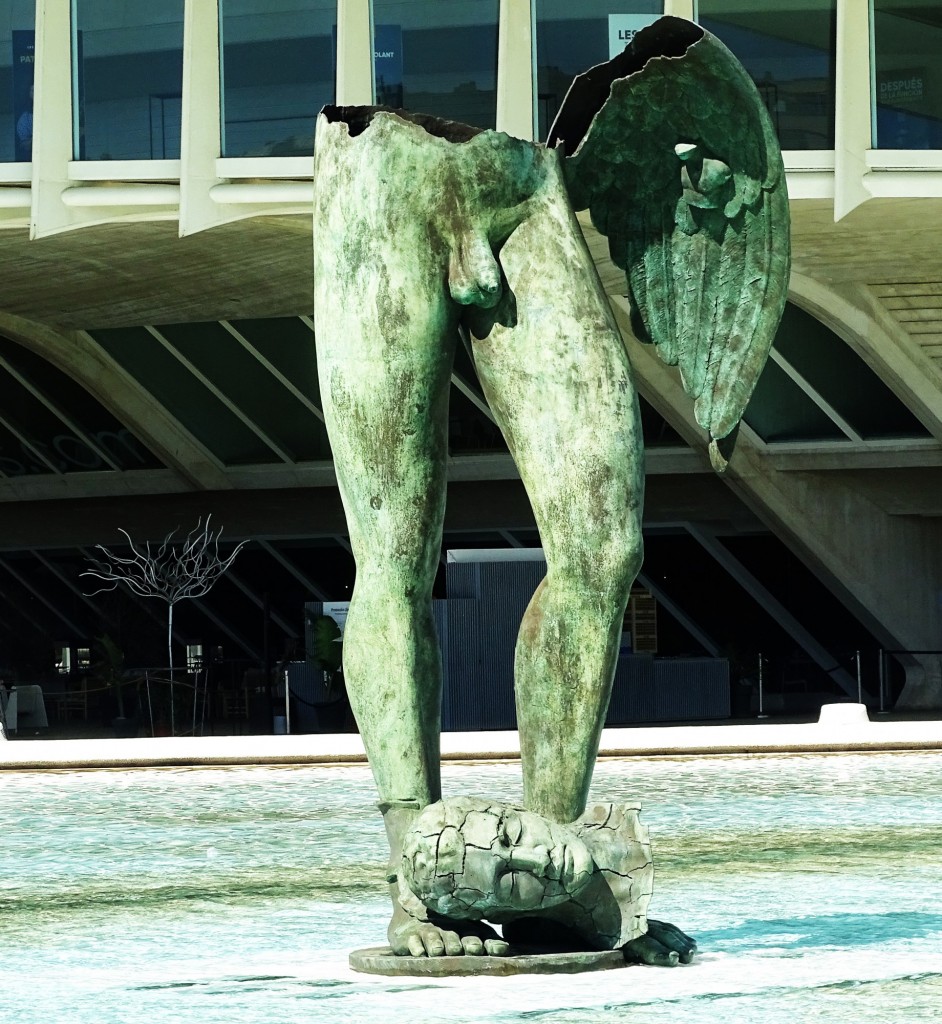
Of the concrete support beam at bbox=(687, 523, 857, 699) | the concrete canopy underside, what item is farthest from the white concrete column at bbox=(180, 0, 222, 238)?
the concrete support beam at bbox=(687, 523, 857, 699)

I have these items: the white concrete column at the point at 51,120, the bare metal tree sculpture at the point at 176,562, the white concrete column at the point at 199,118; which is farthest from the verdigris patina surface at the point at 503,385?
the bare metal tree sculpture at the point at 176,562

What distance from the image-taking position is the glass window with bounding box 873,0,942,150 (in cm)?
1738

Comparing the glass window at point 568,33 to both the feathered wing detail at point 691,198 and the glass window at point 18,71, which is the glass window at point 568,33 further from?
the feathered wing detail at point 691,198

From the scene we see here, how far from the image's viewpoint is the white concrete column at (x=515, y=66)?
17.2 metres

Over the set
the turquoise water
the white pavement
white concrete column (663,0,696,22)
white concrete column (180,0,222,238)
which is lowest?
the white pavement

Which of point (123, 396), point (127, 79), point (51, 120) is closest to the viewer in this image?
point (51, 120)

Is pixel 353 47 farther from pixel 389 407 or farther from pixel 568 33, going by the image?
pixel 389 407

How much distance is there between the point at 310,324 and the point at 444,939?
20.9 metres

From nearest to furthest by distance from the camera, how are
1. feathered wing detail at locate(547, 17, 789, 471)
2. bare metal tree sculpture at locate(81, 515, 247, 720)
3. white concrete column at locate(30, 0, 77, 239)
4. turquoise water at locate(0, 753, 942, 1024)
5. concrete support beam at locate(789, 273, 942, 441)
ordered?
turquoise water at locate(0, 753, 942, 1024) < feathered wing detail at locate(547, 17, 789, 471) < white concrete column at locate(30, 0, 77, 239) < concrete support beam at locate(789, 273, 942, 441) < bare metal tree sculpture at locate(81, 515, 247, 720)

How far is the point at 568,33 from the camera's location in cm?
1739

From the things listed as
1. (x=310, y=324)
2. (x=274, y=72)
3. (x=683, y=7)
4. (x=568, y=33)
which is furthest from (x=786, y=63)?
(x=310, y=324)

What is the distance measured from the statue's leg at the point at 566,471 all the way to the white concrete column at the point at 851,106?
1385cm

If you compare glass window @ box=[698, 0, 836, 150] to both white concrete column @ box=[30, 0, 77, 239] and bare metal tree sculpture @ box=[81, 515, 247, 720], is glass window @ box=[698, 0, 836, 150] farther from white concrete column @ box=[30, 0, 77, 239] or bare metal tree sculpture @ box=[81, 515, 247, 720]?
bare metal tree sculpture @ box=[81, 515, 247, 720]

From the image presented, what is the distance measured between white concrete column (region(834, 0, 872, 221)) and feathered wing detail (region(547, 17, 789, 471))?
13412 mm
